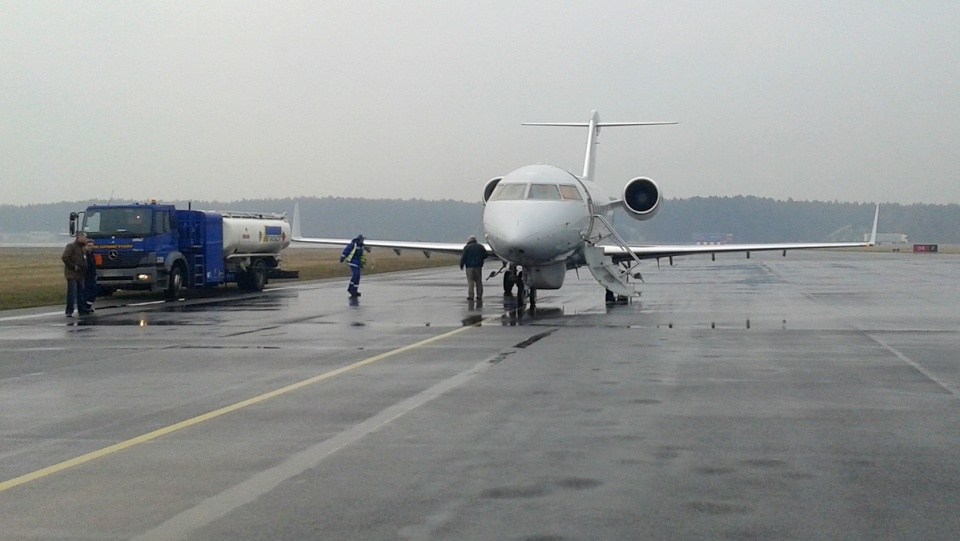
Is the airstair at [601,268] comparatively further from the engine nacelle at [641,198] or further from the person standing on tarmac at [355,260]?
the person standing on tarmac at [355,260]

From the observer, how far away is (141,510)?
5820 millimetres

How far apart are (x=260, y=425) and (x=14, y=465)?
204 centimetres

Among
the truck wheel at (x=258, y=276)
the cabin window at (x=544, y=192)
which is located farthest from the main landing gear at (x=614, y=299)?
the truck wheel at (x=258, y=276)

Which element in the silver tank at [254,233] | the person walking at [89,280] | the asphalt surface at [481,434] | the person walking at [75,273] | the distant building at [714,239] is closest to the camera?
the asphalt surface at [481,434]

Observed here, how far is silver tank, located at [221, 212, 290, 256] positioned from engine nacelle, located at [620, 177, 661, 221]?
11.8 metres

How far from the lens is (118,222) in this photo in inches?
1063

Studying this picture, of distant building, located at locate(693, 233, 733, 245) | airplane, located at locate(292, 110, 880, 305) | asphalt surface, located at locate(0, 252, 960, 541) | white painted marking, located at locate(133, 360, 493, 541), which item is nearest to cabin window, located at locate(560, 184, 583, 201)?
airplane, located at locate(292, 110, 880, 305)

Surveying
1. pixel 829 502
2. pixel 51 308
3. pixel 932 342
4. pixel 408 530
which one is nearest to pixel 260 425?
pixel 408 530

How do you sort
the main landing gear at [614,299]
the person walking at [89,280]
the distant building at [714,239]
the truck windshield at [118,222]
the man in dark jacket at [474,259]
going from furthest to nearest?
the distant building at [714,239]
the truck windshield at [118,222]
the main landing gear at [614,299]
the man in dark jacket at [474,259]
the person walking at [89,280]

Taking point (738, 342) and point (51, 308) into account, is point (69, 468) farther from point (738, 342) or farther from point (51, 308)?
point (51, 308)

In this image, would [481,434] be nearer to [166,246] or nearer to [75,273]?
[75,273]

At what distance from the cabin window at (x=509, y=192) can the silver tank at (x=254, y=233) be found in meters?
10.7

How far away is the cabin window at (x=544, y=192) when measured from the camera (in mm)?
22953

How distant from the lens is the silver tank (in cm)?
3081
